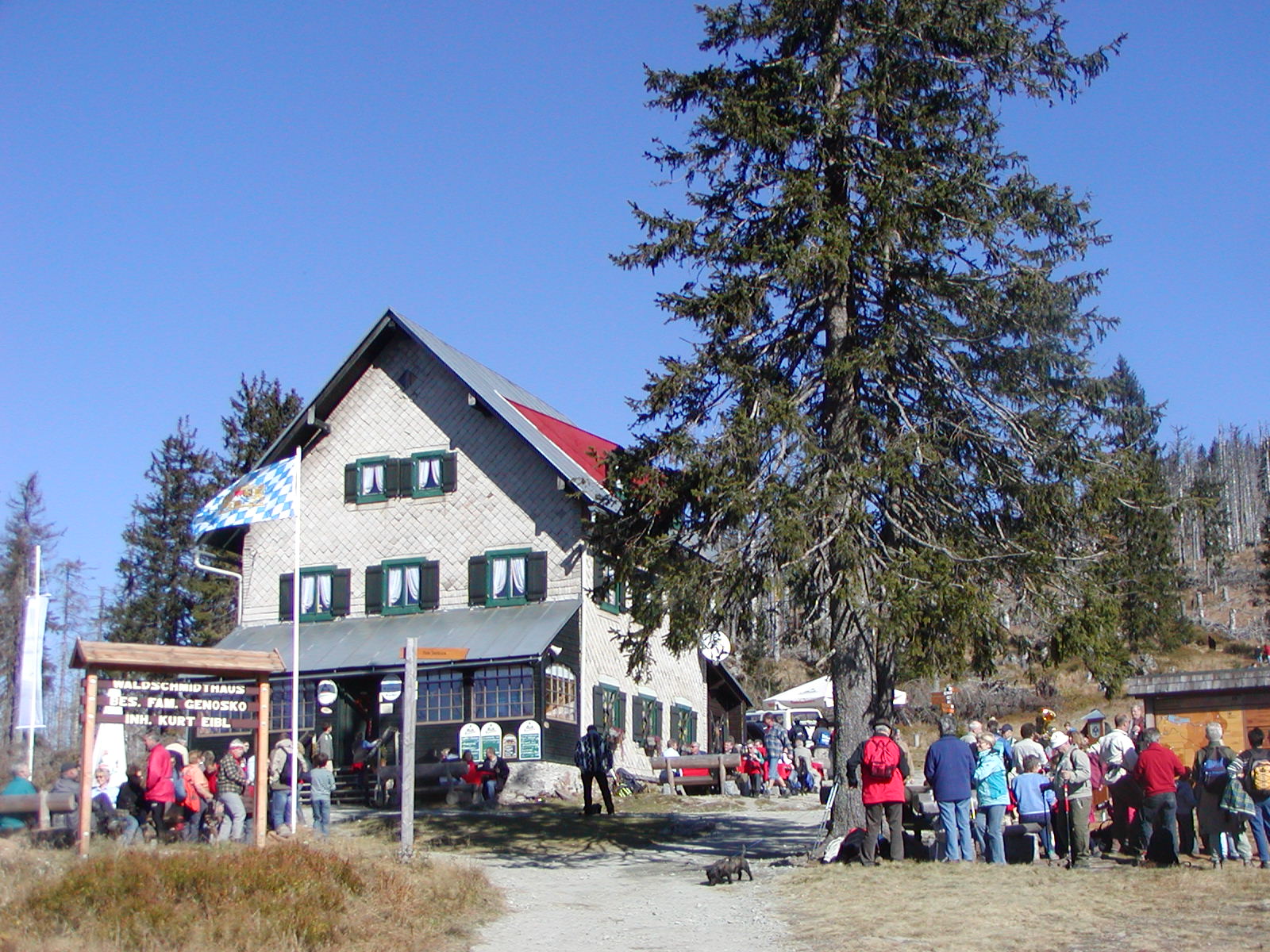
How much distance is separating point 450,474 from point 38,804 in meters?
17.0

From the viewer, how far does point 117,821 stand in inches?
665

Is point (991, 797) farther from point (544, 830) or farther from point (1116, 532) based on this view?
point (544, 830)

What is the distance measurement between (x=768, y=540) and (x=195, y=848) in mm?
7107

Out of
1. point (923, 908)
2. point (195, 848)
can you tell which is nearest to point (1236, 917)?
point (923, 908)

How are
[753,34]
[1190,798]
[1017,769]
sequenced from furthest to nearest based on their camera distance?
[753,34] < [1017,769] < [1190,798]

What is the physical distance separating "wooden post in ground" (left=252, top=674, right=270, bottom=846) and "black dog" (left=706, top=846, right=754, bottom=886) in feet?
16.3

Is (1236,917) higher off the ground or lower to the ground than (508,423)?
lower

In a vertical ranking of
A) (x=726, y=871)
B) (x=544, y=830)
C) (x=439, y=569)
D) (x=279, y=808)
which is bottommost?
(x=544, y=830)

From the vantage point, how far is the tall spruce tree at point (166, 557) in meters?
52.5

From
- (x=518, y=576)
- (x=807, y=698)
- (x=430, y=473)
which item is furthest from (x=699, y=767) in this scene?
(x=807, y=698)

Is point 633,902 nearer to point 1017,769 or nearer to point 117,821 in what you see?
point 1017,769

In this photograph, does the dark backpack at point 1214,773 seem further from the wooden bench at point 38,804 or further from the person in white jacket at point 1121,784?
the wooden bench at point 38,804

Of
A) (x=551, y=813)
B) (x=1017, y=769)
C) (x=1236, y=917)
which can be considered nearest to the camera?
(x=1236, y=917)

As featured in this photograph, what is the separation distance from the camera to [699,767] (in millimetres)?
29266
